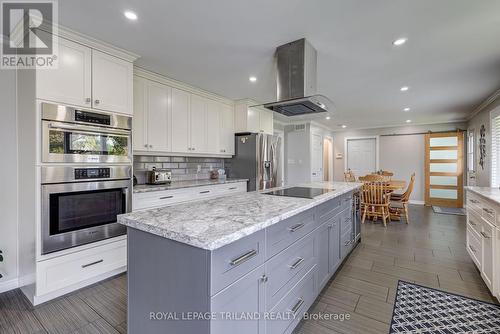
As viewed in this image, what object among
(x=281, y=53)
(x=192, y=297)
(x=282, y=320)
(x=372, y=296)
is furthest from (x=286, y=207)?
(x=281, y=53)

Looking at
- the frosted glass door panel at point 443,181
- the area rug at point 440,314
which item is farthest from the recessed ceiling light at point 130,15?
the frosted glass door panel at point 443,181

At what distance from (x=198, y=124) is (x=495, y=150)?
5122 millimetres

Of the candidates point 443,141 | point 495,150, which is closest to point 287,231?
point 495,150

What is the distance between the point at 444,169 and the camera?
20.9 ft

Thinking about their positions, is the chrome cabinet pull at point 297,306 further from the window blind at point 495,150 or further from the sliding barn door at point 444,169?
the sliding barn door at point 444,169

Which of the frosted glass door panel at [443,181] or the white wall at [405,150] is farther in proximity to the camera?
the white wall at [405,150]

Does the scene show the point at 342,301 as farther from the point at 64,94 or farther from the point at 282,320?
the point at 64,94

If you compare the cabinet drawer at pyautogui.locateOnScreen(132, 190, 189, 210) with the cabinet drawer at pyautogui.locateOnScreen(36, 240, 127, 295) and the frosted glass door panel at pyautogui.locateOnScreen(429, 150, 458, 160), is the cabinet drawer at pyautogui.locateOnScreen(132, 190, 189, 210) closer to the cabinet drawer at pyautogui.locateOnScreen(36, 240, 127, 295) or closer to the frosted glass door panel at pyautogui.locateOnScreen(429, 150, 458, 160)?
the cabinet drawer at pyautogui.locateOnScreen(36, 240, 127, 295)

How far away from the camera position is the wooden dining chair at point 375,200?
4.48 m

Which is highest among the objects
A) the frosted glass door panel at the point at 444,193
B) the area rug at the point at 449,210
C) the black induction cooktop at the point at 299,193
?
the black induction cooktop at the point at 299,193

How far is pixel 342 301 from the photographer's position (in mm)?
2049

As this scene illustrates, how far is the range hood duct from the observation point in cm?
230

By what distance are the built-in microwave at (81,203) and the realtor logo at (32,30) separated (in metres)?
0.99

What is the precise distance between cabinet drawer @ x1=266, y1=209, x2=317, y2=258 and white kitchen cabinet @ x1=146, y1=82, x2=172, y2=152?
7.71 ft
